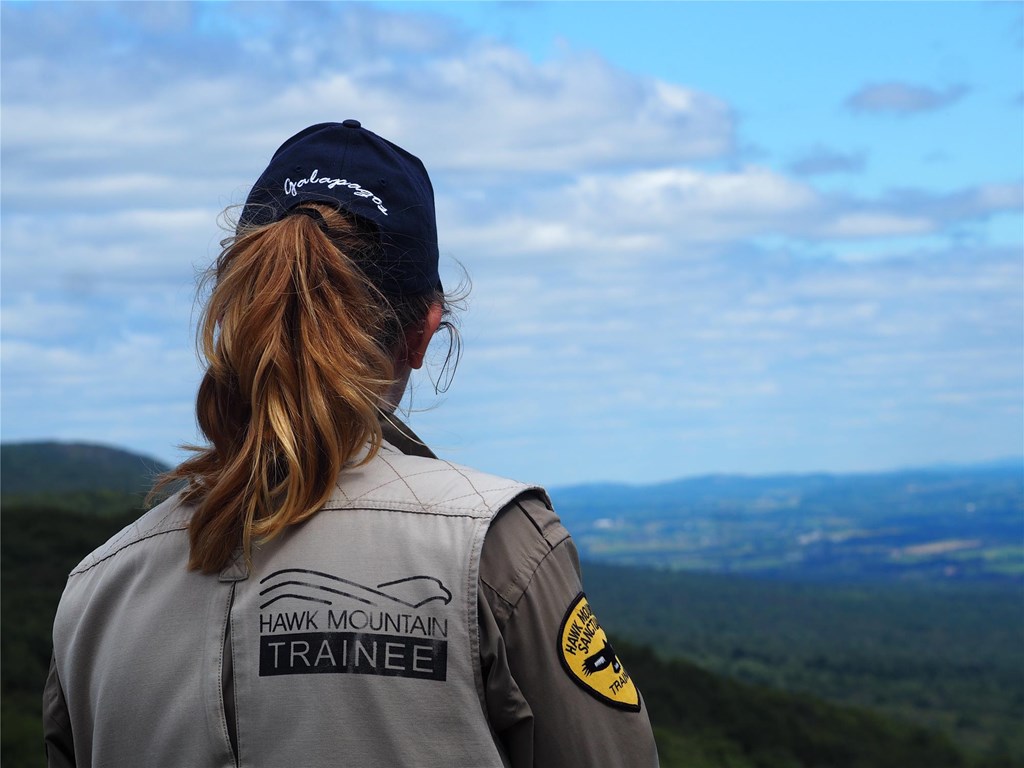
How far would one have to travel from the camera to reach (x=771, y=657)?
58.8 metres

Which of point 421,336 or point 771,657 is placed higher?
point 421,336

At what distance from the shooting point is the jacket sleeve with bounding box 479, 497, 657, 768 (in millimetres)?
1802

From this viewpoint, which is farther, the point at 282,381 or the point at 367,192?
the point at 367,192

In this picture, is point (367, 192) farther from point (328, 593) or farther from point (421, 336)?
point (328, 593)

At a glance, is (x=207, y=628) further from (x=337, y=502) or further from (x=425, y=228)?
(x=425, y=228)

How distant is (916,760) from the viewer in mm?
28172

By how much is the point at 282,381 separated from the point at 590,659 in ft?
2.13

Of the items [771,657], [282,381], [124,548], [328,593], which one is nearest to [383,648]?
[328,593]

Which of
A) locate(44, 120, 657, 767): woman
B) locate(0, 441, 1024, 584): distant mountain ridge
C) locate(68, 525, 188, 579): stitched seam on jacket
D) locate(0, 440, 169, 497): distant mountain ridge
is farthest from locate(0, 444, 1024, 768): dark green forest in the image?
locate(0, 441, 1024, 584): distant mountain ridge

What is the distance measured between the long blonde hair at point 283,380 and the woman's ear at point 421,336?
9cm

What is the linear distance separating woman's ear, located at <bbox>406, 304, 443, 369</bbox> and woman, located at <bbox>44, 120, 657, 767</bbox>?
0.43ft

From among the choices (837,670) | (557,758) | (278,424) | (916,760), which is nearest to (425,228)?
(278,424)

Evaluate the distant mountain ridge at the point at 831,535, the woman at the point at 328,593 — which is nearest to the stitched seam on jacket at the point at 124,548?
the woman at the point at 328,593

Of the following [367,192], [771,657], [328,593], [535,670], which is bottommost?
[771,657]
